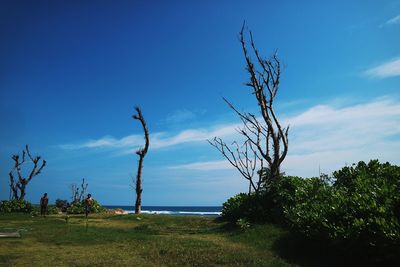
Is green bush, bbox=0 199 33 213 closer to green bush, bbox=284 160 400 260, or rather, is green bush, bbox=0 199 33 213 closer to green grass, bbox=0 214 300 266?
green grass, bbox=0 214 300 266

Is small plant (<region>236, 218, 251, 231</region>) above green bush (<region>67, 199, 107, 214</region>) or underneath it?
underneath

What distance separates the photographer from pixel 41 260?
1210cm

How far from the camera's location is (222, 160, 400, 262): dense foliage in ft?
33.2

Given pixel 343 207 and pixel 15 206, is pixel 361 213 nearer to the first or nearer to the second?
pixel 343 207

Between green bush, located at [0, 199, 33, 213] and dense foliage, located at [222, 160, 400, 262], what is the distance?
2413 centimetres

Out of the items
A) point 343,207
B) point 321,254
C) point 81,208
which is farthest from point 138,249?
point 81,208

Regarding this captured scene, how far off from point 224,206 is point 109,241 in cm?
897

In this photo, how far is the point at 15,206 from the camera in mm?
36906

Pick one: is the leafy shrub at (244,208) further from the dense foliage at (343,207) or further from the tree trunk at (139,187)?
the tree trunk at (139,187)

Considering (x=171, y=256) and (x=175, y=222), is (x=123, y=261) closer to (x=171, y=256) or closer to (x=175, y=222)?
(x=171, y=256)

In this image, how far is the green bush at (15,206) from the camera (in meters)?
36.4

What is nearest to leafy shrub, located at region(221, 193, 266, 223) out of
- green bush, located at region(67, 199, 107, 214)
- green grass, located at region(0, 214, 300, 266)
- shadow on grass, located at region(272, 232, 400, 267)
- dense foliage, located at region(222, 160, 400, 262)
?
dense foliage, located at region(222, 160, 400, 262)

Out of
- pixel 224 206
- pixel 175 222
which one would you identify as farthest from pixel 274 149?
pixel 175 222

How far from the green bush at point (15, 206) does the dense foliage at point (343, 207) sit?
79.2ft
